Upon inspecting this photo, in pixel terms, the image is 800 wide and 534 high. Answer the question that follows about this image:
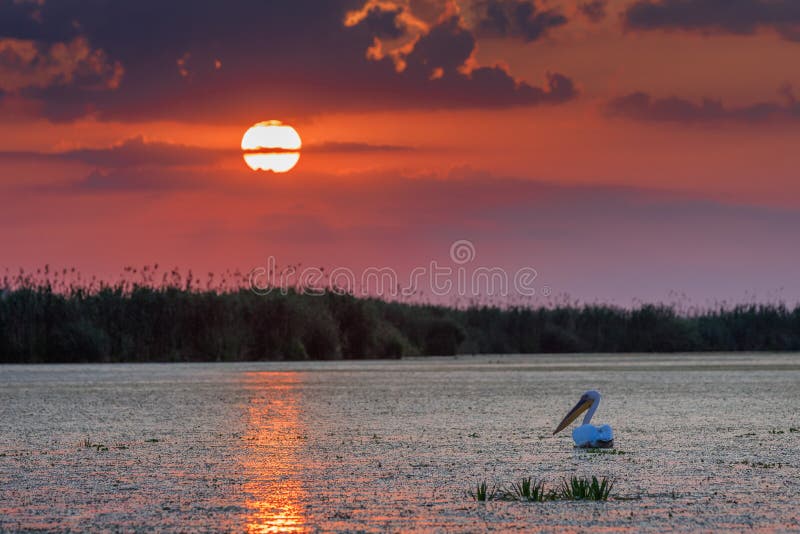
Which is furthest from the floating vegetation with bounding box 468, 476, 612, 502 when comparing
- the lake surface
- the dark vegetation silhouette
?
the dark vegetation silhouette

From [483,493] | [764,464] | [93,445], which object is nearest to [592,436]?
[764,464]

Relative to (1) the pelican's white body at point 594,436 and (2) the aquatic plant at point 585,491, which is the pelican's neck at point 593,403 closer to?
(1) the pelican's white body at point 594,436

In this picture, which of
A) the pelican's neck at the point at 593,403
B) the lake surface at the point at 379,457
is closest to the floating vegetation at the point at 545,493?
the lake surface at the point at 379,457

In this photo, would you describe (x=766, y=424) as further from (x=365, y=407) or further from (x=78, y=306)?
(x=78, y=306)

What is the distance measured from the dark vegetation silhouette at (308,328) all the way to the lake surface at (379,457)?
15025mm

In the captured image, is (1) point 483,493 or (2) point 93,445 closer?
(1) point 483,493

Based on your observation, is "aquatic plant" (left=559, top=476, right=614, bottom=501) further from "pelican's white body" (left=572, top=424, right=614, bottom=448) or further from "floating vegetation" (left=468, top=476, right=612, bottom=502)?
"pelican's white body" (left=572, top=424, right=614, bottom=448)

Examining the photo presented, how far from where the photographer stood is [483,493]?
10.0m

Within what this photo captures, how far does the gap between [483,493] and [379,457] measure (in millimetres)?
3051

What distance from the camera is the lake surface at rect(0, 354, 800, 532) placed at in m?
9.27

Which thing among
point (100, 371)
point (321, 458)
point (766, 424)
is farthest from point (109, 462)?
point (100, 371)

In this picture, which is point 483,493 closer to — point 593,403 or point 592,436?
point 592,436

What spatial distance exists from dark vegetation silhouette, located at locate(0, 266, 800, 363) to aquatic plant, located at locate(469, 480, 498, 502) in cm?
3215

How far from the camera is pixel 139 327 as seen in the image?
141 feet
